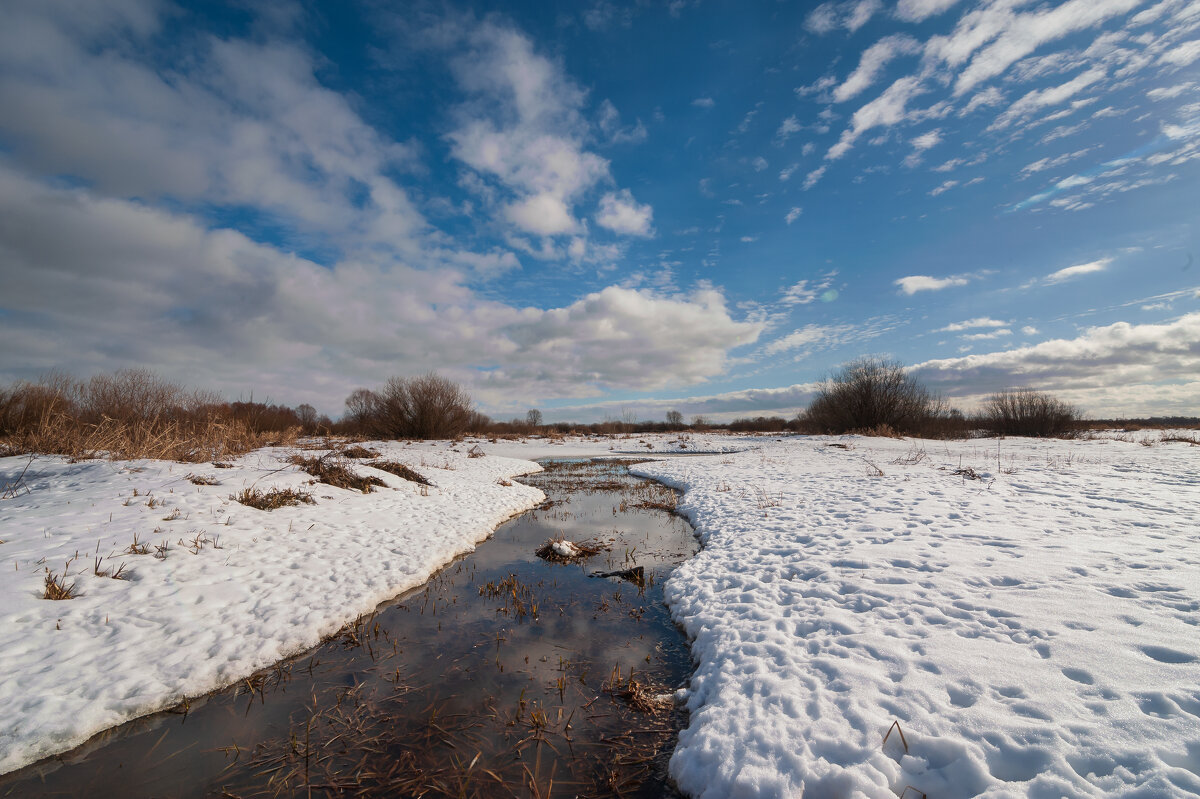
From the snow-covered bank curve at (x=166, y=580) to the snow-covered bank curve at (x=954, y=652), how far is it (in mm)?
4451

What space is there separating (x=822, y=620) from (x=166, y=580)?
759cm

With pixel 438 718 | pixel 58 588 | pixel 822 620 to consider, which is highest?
pixel 58 588

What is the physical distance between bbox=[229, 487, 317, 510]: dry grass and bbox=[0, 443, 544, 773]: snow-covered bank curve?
0.25 meters

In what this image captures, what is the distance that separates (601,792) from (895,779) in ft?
5.86

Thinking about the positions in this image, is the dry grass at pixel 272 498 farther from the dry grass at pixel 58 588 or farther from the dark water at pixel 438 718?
the dark water at pixel 438 718

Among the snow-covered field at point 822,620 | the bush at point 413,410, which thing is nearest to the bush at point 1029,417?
the snow-covered field at point 822,620

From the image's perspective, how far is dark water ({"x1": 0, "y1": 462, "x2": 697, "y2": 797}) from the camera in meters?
2.94

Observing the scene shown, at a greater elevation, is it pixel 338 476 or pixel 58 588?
pixel 338 476

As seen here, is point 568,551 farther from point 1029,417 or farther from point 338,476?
point 1029,417

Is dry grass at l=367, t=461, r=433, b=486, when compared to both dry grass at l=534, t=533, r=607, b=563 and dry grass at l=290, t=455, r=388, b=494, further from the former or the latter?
dry grass at l=534, t=533, r=607, b=563

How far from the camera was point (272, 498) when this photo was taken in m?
8.60

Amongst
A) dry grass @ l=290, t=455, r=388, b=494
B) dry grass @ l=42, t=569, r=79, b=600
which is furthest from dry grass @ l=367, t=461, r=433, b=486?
dry grass @ l=42, t=569, r=79, b=600

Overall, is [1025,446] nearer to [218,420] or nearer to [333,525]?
[333,525]

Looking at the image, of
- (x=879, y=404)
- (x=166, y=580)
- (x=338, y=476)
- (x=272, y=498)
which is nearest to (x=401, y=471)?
(x=338, y=476)
